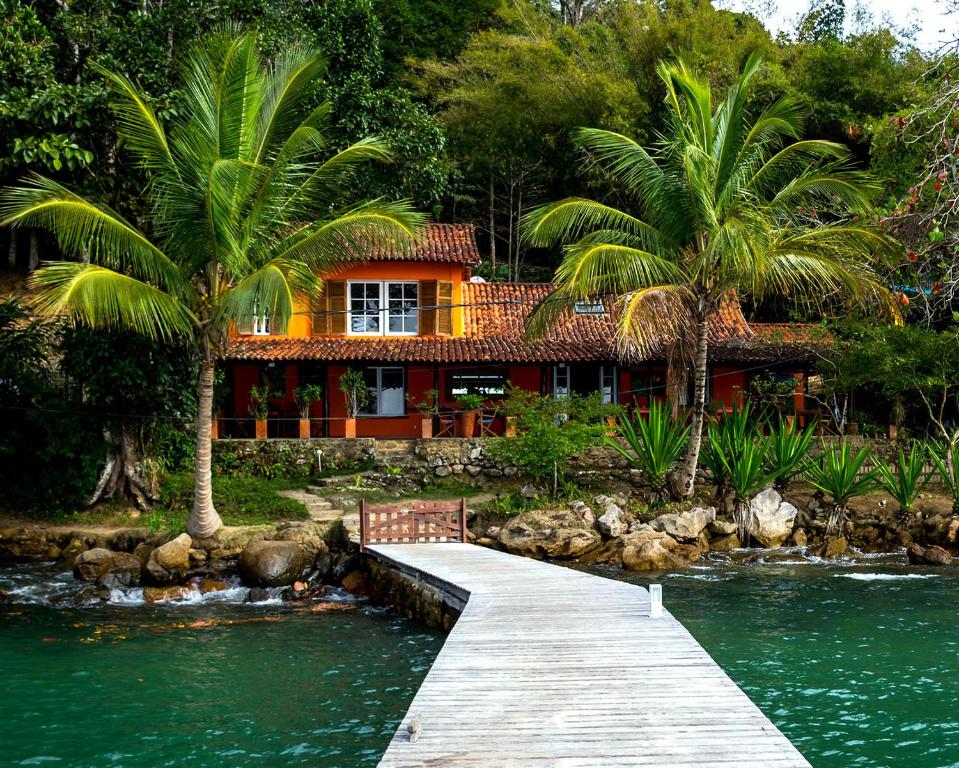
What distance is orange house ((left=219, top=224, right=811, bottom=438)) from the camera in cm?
2839

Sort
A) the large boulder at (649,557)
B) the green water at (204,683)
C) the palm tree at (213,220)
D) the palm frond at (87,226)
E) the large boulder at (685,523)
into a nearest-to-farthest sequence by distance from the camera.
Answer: the green water at (204,683), the palm frond at (87,226), the palm tree at (213,220), the large boulder at (649,557), the large boulder at (685,523)

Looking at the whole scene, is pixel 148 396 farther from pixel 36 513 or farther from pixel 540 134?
pixel 540 134

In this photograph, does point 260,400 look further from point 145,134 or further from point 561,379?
point 145,134

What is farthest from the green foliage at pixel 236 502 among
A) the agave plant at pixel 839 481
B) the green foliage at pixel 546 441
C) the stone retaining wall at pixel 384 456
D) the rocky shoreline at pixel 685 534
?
the agave plant at pixel 839 481

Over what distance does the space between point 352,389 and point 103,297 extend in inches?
413

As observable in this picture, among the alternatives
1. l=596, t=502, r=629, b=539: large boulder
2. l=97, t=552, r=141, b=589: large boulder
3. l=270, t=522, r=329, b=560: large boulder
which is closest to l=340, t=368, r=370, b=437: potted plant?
l=270, t=522, r=329, b=560: large boulder

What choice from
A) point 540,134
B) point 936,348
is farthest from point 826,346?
point 540,134

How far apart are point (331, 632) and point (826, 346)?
58.8 feet

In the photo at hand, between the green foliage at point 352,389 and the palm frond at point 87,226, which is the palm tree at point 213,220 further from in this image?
the green foliage at point 352,389

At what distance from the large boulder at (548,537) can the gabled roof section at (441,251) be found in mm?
10096

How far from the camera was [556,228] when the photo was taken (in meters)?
21.3

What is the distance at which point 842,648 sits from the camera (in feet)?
45.2

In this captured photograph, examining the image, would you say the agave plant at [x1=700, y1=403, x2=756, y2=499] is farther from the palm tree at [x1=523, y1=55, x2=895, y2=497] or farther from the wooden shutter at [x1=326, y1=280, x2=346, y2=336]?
the wooden shutter at [x1=326, y1=280, x2=346, y2=336]

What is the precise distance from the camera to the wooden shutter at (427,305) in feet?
97.1
